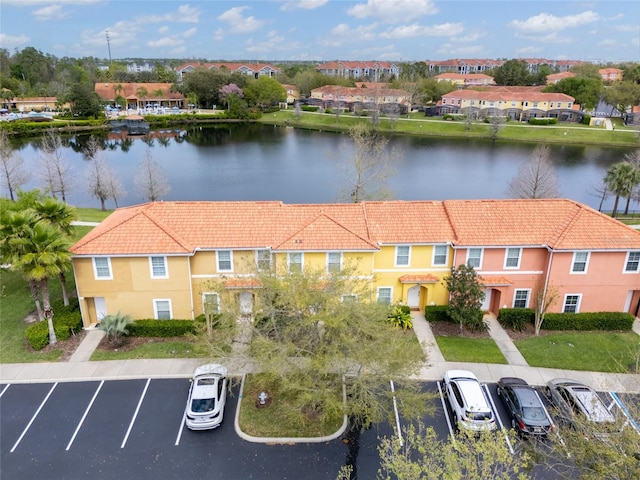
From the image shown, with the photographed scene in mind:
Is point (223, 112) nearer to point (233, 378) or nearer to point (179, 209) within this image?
point (179, 209)

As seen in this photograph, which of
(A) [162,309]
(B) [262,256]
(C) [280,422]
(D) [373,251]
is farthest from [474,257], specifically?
(A) [162,309]

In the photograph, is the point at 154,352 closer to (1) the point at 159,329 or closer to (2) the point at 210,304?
(1) the point at 159,329

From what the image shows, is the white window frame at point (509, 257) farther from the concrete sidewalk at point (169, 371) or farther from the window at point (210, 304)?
the window at point (210, 304)

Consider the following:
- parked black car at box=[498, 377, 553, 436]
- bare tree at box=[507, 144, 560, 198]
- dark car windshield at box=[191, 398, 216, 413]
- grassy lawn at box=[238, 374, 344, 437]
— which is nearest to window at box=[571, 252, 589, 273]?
parked black car at box=[498, 377, 553, 436]

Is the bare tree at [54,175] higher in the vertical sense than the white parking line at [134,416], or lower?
higher

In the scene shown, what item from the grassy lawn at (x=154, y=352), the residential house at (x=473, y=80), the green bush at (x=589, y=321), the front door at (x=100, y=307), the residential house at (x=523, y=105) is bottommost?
the grassy lawn at (x=154, y=352)

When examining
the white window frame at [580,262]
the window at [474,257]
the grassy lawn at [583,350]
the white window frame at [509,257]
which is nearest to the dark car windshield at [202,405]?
Result: the grassy lawn at [583,350]
